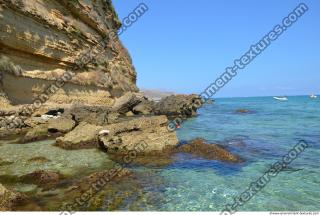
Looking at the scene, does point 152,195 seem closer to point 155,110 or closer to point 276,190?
point 276,190

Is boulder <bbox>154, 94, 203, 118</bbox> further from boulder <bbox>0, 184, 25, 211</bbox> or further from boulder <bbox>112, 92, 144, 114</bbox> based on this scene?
boulder <bbox>0, 184, 25, 211</bbox>

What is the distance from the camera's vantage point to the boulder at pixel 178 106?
38.4 m

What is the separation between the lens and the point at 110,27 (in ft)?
129

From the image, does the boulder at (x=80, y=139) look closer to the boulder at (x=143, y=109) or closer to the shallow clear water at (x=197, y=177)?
the shallow clear water at (x=197, y=177)

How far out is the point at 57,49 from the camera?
2625 cm

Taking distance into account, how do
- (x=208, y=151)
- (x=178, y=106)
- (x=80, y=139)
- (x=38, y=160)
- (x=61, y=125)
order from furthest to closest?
1. (x=178, y=106)
2. (x=61, y=125)
3. (x=80, y=139)
4. (x=208, y=151)
5. (x=38, y=160)

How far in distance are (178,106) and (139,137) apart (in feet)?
82.6

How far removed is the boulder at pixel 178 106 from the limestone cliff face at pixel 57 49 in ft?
20.9

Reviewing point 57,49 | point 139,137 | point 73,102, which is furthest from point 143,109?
point 139,137

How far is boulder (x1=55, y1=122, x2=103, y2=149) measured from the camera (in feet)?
49.2

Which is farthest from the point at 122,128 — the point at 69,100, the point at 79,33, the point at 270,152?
the point at 79,33

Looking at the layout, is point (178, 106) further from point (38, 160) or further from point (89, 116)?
point (38, 160)

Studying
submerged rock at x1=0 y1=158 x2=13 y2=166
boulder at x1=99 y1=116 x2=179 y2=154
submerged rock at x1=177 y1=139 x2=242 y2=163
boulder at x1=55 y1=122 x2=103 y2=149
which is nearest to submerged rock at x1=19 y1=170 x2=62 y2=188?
submerged rock at x1=0 y1=158 x2=13 y2=166

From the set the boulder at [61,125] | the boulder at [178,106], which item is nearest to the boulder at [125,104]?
the boulder at [178,106]
